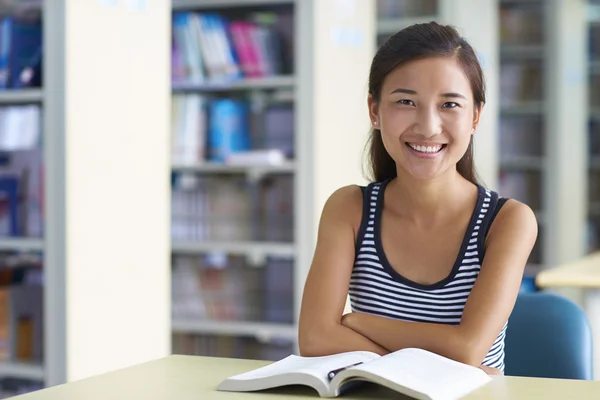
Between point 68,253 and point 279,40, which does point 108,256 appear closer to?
point 68,253

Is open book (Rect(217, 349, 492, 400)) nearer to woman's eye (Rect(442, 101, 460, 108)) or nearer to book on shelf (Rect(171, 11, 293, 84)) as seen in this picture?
woman's eye (Rect(442, 101, 460, 108))

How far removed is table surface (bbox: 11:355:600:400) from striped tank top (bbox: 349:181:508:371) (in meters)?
0.33

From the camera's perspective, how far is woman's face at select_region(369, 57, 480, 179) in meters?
1.80

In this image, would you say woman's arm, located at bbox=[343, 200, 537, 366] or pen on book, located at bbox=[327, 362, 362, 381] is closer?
pen on book, located at bbox=[327, 362, 362, 381]

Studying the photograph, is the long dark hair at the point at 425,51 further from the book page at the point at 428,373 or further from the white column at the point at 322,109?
the white column at the point at 322,109

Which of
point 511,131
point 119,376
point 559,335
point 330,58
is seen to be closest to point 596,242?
point 511,131

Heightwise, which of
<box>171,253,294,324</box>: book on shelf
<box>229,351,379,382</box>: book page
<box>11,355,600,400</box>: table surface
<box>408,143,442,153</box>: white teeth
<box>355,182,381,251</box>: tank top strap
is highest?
<box>408,143,442,153</box>: white teeth

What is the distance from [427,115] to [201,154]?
2639 millimetres

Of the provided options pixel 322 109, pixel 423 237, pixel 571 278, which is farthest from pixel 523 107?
pixel 423 237

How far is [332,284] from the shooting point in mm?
1890

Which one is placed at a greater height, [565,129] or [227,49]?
[227,49]

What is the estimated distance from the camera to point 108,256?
10.1 ft

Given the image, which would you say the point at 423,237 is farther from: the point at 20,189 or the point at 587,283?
the point at 20,189

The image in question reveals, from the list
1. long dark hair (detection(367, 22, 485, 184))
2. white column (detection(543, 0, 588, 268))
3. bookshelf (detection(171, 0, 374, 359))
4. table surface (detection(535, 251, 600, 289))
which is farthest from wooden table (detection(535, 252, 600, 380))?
white column (detection(543, 0, 588, 268))
